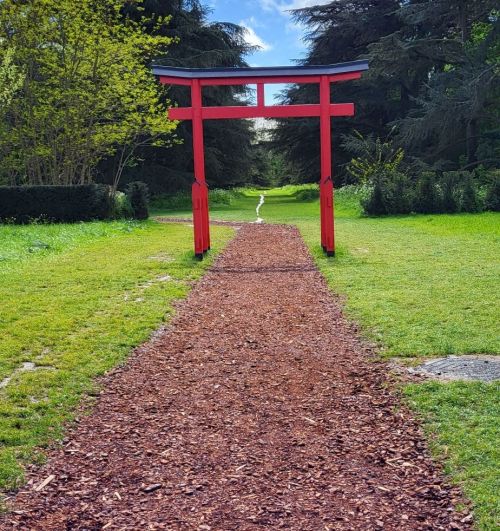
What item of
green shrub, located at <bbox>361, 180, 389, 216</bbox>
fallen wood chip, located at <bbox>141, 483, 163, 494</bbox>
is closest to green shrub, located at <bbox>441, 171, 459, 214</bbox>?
green shrub, located at <bbox>361, 180, 389, 216</bbox>

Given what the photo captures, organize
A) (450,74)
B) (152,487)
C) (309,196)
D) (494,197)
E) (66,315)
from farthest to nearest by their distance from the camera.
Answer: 1. (309,196)
2. (450,74)
3. (494,197)
4. (66,315)
5. (152,487)

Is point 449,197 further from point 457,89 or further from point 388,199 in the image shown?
point 457,89

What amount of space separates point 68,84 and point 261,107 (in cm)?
1103

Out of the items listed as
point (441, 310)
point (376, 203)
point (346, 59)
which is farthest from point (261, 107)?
point (346, 59)

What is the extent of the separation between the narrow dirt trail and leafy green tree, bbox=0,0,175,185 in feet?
51.1

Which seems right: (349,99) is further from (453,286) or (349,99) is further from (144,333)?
(144,333)

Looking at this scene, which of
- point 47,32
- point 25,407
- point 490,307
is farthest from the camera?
point 47,32

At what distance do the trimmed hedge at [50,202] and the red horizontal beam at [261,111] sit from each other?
8.45 meters

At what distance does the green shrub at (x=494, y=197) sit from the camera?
757 inches

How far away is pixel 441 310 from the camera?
6.10 m

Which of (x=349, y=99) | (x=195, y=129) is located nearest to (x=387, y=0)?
(x=349, y=99)

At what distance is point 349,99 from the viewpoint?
34.8 m

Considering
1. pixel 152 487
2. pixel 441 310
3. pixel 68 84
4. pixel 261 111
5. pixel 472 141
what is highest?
pixel 68 84

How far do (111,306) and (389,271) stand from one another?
161 inches
